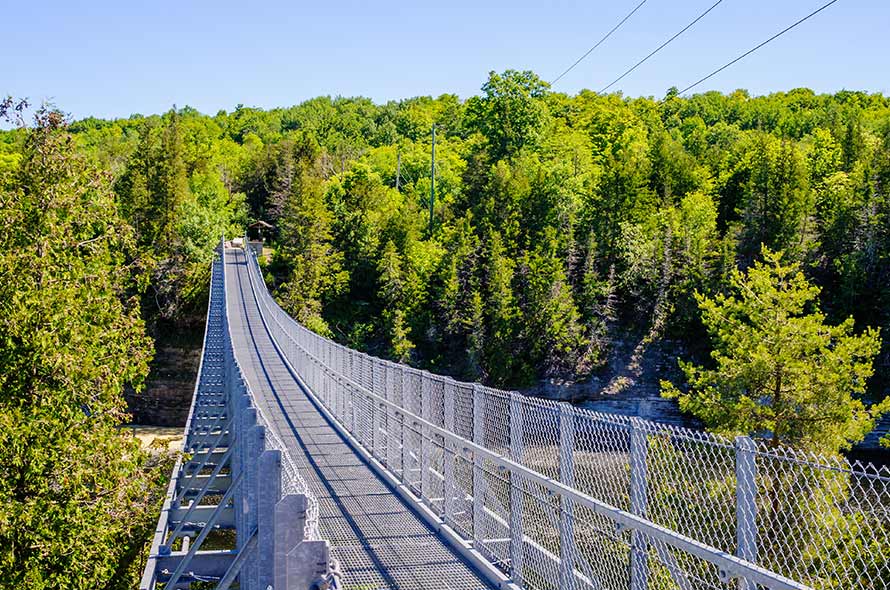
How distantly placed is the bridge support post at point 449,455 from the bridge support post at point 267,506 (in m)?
5.03

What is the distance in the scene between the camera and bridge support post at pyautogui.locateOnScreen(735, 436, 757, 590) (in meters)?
4.96

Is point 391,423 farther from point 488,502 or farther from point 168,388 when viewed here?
point 168,388

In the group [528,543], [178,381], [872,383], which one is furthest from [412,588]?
[178,381]

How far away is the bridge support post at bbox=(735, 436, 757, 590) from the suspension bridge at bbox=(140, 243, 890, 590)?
0.04 ft

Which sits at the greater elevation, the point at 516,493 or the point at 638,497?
the point at 638,497

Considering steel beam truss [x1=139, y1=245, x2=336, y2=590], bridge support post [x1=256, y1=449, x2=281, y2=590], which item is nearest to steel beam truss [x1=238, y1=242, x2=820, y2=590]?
steel beam truss [x1=139, y1=245, x2=336, y2=590]

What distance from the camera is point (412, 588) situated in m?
8.91

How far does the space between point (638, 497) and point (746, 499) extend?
1.39 metres

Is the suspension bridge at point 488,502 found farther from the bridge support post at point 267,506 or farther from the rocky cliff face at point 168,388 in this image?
the rocky cliff face at point 168,388

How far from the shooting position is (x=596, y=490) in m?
8.17

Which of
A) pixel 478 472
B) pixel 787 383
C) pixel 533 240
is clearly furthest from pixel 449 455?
pixel 533 240

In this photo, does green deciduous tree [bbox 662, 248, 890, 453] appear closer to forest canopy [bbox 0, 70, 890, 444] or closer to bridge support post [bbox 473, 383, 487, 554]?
bridge support post [bbox 473, 383, 487, 554]

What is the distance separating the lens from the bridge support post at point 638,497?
6.19 m

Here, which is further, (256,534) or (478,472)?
(478,472)
